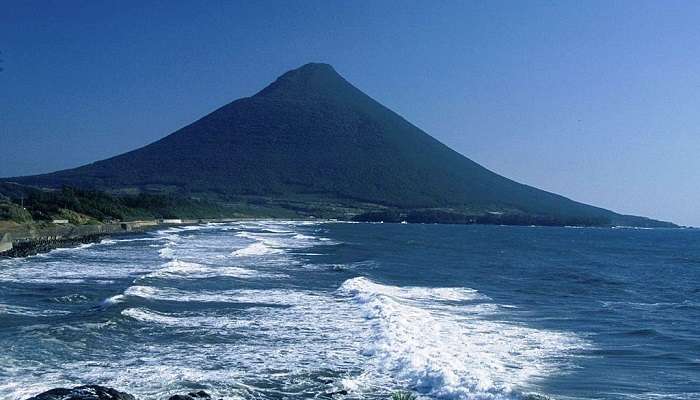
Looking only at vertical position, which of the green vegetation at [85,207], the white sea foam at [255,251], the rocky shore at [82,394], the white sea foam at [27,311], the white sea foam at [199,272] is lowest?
the white sea foam at [27,311]

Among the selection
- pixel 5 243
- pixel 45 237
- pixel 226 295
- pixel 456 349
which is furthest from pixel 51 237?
pixel 456 349

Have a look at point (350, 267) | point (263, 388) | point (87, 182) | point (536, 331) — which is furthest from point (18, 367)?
point (87, 182)

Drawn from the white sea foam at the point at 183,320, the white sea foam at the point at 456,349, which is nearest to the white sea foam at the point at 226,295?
the white sea foam at the point at 456,349

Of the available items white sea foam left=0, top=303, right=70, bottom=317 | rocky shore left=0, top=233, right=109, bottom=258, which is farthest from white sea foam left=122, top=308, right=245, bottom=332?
rocky shore left=0, top=233, right=109, bottom=258

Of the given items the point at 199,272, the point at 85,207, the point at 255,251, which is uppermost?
the point at 85,207

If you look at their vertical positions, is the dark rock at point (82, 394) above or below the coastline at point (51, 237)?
below

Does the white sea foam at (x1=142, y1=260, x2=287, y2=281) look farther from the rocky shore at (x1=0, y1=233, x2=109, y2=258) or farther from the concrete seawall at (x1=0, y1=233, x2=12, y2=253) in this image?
the concrete seawall at (x1=0, y1=233, x2=12, y2=253)

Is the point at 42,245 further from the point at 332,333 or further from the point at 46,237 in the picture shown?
the point at 332,333

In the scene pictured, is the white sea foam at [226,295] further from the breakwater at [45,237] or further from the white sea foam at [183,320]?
the breakwater at [45,237]

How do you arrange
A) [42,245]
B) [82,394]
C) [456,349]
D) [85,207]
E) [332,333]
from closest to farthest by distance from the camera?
[82,394]
[456,349]
[332,333]
[42,245]
[85,207]
